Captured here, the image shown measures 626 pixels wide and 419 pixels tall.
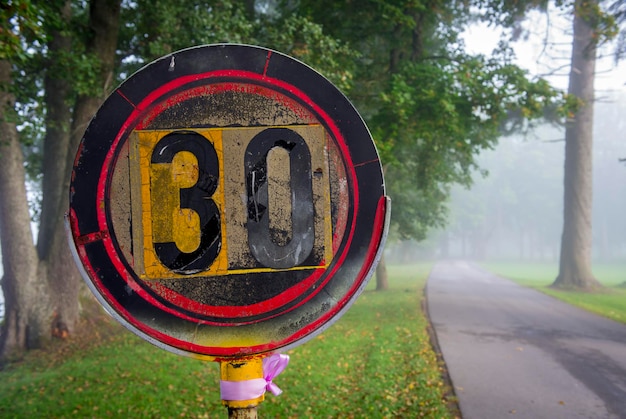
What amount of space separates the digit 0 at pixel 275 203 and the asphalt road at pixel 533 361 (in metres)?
6.19

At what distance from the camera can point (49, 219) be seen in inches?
495

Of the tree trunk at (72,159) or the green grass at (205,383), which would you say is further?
the tree trunk at (72,159)

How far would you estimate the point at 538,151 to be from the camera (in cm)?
8688

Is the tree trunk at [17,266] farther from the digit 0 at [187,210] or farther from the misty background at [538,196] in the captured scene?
the misty background at [538,196]

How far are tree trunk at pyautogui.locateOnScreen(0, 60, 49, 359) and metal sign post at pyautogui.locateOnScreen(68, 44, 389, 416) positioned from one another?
34.1 feet

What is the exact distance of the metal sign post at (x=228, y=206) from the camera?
1.45 m

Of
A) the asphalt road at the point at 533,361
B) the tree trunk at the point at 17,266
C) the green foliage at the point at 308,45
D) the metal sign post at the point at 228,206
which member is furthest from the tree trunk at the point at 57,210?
the metal sign post at the point at 228,206

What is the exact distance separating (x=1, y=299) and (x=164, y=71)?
1298 centimetres

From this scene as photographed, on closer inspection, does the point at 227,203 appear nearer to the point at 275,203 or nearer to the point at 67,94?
the point at 275,203

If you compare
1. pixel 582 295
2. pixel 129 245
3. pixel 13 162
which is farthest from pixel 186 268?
pixel 582 295

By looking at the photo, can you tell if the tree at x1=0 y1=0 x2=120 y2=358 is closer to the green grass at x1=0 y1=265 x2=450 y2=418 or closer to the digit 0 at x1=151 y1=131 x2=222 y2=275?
the green grass at x1=0 y1=265 x2=450 y2=418

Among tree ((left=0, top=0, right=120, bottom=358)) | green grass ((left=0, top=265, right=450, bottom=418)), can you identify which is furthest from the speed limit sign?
tree ((left=0, top=0, right=120, bottom=358))

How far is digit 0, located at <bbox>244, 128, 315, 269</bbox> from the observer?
4.89ft

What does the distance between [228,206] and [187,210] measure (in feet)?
0.35
